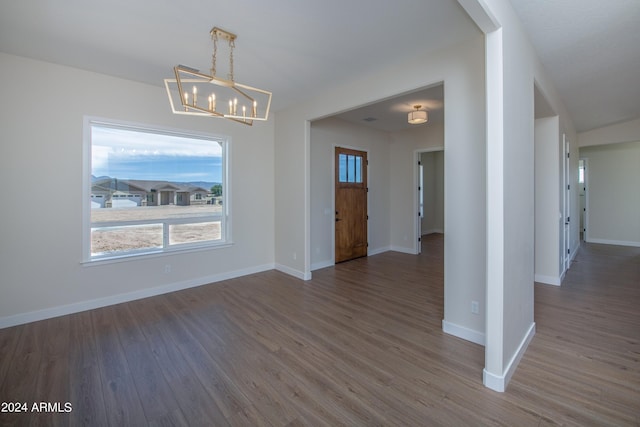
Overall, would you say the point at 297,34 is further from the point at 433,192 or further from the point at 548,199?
the point at 433,192

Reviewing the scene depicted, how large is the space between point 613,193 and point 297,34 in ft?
30.1

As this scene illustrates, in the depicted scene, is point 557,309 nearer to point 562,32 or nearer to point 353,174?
point 562,32

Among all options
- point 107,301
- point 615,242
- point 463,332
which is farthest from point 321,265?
point 615,242

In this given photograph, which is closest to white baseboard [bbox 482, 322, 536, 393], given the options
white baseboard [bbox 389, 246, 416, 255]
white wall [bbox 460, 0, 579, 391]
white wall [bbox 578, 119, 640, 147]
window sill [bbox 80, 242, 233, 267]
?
white wall [bbox 460, 0, 579, 391]

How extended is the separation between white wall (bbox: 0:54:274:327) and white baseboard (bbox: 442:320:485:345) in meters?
3.61

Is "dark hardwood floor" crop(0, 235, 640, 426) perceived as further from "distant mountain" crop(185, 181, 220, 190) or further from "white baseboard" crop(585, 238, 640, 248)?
"white baseboard" crop(585, 238, 640, 248)

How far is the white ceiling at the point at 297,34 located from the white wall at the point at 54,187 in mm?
255

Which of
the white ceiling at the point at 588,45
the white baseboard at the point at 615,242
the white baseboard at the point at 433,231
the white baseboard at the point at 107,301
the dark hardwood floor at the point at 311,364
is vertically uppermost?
the white ceiling at the point at 588,45

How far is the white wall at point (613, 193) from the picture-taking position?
7105 mm

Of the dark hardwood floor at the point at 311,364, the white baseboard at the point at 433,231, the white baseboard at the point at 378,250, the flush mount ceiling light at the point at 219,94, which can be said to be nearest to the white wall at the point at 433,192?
the white baseboard at the point at 433,231

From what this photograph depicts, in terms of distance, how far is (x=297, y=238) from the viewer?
4828 mm

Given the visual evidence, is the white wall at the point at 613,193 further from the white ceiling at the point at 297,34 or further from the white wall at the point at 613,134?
the white ceiling at the point at 297,34

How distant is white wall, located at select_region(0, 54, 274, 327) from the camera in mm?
3041

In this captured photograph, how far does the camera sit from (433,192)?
10.2 metres
